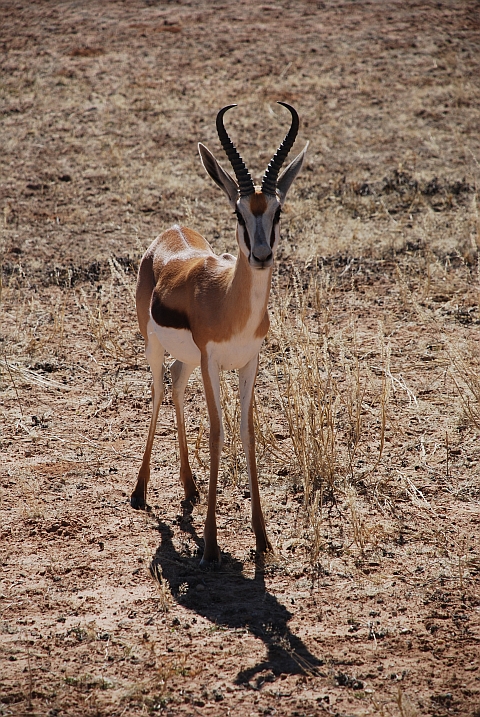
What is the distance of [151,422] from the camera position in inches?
228

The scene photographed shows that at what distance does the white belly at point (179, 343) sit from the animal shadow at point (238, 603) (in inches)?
47.8

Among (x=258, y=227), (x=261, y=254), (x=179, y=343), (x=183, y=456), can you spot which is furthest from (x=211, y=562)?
(x=258, y=227)

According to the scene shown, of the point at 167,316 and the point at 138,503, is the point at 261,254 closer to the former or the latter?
the point at 167,316

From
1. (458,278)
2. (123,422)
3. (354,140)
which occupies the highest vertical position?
(354,140)

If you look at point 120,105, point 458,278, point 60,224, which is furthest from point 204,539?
point 120,105

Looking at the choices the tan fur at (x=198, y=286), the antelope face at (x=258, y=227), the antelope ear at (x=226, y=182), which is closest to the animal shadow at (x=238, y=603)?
the tan fur at (x=198, y=286)

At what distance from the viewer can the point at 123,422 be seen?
6.72 metres

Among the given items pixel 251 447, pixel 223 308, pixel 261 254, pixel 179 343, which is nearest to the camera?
pixel 261 254

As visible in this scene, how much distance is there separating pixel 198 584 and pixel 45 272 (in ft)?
19.4

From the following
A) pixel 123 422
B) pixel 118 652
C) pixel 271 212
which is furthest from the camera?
pixel 123 422

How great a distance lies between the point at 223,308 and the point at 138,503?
1651mm

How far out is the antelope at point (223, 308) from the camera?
470 cm

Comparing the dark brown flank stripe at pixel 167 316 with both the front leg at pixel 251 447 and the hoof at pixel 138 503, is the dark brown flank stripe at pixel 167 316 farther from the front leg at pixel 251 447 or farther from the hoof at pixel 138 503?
the hoof at pixel 138 503

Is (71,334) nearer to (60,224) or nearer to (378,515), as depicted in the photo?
(60,224)
